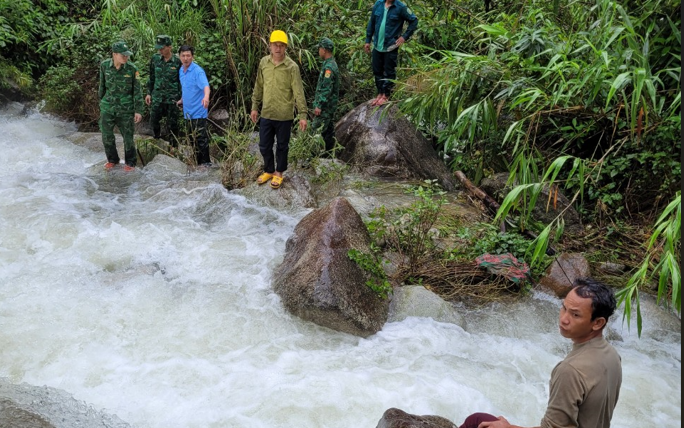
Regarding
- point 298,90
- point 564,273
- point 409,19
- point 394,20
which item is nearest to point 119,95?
point 298,90

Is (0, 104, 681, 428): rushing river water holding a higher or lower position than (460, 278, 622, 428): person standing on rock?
lower

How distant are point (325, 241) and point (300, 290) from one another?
48cm

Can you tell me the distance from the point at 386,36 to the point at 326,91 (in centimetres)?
115

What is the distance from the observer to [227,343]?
4477mm

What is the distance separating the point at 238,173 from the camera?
7301mm

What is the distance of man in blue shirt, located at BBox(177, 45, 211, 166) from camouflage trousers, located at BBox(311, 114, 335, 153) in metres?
1.36

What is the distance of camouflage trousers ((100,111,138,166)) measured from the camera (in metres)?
7.40

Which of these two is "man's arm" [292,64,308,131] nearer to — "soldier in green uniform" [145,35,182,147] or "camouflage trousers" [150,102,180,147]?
"soldier in green uniform" [145,35,182,147]

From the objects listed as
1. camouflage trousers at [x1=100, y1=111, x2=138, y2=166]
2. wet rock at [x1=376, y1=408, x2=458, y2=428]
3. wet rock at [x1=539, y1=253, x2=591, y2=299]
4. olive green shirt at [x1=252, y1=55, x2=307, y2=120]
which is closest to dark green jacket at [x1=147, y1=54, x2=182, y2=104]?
camouflage trousers at [x1=100, y1=111, x2=138, y2=166]

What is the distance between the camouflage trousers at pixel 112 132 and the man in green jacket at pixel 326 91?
2.26 metres

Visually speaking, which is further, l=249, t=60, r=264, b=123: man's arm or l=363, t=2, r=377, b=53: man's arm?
l=363, t=2, r=377, b=53: man's arm

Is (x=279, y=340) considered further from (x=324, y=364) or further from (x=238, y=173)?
(x=238, y=173)

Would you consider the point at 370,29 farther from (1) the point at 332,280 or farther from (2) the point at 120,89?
(1) the point at 332,280

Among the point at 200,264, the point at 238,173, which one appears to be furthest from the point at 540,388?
the point at 238,173
